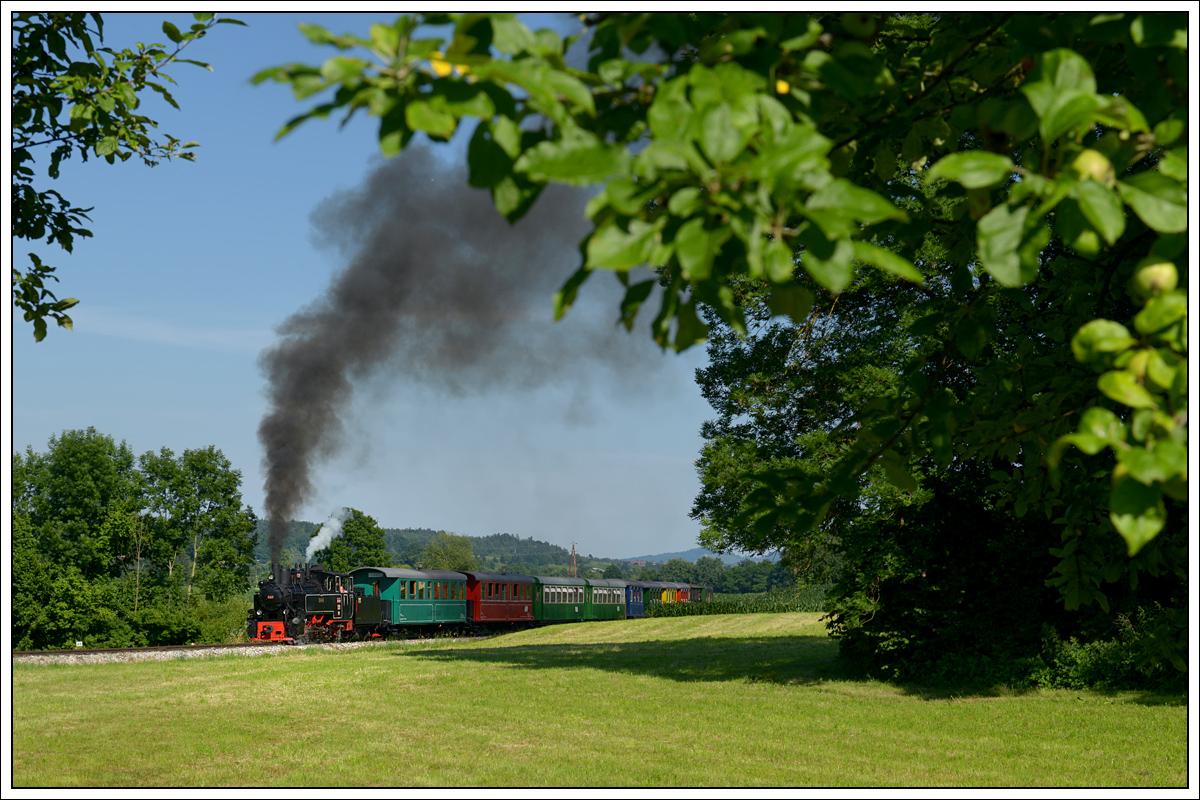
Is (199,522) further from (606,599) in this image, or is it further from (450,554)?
(450,554)

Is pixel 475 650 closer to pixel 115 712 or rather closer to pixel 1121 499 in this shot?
pixel 115 712

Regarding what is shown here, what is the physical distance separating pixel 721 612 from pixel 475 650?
27.1 meters

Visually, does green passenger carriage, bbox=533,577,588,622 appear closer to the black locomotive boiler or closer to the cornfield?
the cornfield

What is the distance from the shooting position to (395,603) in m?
32.8

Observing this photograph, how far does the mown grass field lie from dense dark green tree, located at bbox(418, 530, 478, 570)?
327ft

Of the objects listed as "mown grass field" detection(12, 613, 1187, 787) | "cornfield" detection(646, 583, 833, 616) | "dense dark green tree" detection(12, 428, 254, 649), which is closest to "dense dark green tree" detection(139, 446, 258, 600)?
"dense dark green tree" detection(12, 428, 254, 649)

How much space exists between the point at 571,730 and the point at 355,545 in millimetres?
73116

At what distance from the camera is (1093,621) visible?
14.9 metres

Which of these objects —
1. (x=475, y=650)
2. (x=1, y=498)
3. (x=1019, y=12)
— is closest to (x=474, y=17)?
(x=1019, y=12)

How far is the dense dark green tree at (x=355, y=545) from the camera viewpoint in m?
79.0

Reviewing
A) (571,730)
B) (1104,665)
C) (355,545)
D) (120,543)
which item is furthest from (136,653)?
(355,545)

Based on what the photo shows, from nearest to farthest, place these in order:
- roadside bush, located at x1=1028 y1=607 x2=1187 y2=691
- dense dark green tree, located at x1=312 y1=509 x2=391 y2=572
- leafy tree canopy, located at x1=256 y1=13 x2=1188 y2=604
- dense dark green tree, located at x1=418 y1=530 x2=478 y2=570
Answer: leafy tree canopy, located at x1=256 y1=13 x2=1188 y2=604 → roadside bush, located at x1=1028 y1=607 x2=1187 y2=691 → dense dark green tree, located at x1=312 y1=509 x2=391 y2=572 → dense dark green tree, located at x1=418 y1=530 x2=478 y2=570

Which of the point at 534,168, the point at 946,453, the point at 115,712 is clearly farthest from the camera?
the point at 115,712

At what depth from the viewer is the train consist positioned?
2983 cm
